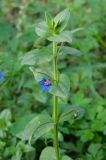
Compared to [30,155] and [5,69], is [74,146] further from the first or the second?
[5,69]

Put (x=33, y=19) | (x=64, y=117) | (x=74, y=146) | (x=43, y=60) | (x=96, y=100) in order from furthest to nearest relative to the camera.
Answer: (x=33, y=19) < (x=96, y=100) < (x=74, y=146) < (x=64, y=117) < (x=43, y=60)

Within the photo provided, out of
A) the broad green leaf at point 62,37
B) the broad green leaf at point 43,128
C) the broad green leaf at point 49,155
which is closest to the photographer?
the broad green leaf at point 62,37

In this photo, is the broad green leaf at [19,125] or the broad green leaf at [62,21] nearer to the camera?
the broad green leaf at [62,21]

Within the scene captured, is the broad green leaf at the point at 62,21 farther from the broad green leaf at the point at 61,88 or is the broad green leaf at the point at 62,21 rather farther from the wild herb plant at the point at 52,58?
the broad green leaf at the point at 61,88

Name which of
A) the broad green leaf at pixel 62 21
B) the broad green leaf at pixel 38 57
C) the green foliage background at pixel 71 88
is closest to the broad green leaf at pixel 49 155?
the green foliage background at pixel 71 88

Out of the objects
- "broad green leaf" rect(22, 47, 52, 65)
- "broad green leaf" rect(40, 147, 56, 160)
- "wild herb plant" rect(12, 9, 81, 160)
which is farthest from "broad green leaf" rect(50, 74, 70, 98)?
"broad green leaf" rect(40, 147, 56, 160)

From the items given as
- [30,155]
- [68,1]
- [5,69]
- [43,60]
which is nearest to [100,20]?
[68,1]

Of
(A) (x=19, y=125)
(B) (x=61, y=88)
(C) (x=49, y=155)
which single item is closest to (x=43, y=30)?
(B) (x=61, y=88)
